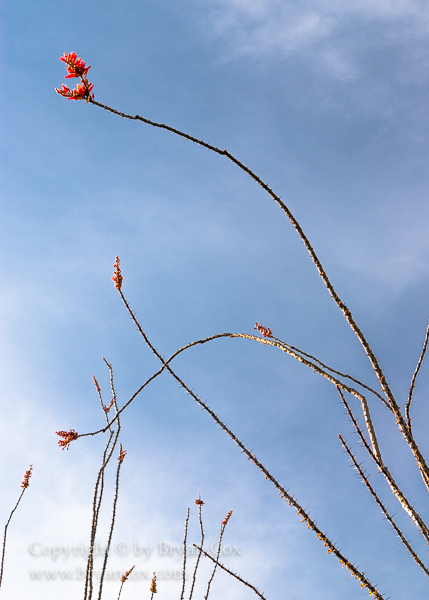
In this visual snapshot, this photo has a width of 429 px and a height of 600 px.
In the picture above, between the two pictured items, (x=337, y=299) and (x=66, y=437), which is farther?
(x=66, y=437)

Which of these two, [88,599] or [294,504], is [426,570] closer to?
[294,504]

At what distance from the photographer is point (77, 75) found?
2283mm

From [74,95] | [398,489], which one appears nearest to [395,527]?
[398,489]

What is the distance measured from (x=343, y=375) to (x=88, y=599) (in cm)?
282

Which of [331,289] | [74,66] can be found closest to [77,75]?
[74,66]

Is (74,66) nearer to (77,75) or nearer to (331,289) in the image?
(77,75)

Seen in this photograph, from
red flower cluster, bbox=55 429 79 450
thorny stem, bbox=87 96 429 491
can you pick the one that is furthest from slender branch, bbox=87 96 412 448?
red flower cluster, bbox=55 429 79 450

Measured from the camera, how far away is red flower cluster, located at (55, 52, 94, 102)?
7.34 ft

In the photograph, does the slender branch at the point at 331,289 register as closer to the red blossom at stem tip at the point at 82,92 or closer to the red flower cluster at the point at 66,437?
the red blossom at stem tip at the point at 82,92

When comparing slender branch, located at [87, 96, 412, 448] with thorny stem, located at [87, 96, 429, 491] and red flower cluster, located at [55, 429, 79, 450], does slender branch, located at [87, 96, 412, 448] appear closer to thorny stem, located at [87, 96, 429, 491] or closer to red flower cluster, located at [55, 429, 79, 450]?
thorny stem, located at [87, 96, 429, 491]

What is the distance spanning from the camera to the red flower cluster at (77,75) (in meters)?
2.24

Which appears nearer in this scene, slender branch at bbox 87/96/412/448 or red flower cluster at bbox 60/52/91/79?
slender branch at bbox 87/96/412/448

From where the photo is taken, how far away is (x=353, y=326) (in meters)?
1.85

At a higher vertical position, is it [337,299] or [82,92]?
[82,92]
